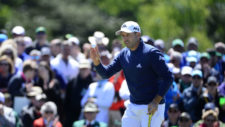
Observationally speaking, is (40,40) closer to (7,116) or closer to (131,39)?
(7,116)

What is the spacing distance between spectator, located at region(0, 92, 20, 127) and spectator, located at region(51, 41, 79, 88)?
167 centimetres

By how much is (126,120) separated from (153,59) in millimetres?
1029

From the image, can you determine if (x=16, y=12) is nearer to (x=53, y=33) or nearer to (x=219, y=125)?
(x=53, y=33)

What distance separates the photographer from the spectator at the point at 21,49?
12.9 m

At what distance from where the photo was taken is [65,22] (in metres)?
42.0

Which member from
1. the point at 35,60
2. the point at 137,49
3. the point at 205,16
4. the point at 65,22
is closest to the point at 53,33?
the point at 65,22

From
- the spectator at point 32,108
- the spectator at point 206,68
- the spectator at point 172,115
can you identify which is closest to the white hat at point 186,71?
the spectator at point 206,68

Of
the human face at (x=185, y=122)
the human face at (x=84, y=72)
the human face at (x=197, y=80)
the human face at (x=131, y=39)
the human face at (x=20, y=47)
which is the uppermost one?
the human face at (x=131, y=39)

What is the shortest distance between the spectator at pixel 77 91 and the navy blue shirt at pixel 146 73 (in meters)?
4.34

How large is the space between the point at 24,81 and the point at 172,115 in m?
3.42

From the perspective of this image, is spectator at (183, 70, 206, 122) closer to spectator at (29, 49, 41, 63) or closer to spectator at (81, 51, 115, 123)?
spectator at (81, 51, 115, 123)

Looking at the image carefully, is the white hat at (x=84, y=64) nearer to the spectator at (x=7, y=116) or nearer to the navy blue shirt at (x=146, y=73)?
the spectator at (x=7, y=116)

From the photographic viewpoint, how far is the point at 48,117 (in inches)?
453

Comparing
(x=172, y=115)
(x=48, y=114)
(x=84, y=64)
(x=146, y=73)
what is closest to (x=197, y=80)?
(x=172, y=115)
